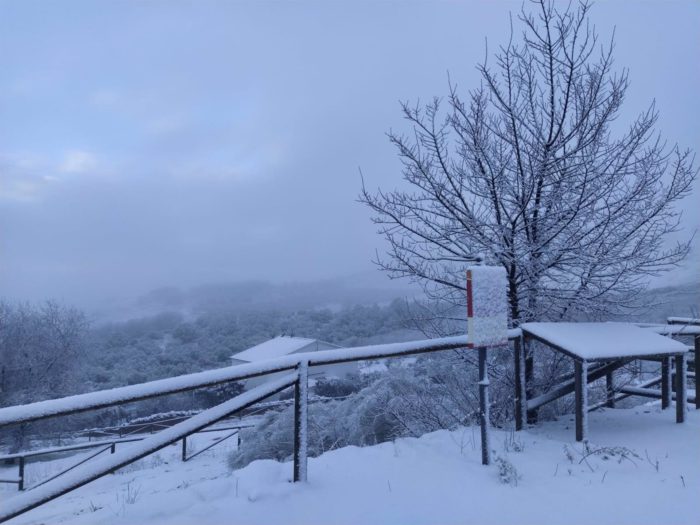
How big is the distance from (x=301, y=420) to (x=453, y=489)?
48.0 inches

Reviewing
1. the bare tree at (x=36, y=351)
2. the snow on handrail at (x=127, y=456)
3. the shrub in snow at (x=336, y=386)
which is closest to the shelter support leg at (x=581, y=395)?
the snow on handrail at (x=127, y=456)

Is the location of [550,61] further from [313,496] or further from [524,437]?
[313,496]

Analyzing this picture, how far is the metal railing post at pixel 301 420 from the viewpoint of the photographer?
3346 millimetres

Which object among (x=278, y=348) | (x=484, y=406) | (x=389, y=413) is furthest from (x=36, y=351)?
(x=484, y=406)

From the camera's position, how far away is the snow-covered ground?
296cm

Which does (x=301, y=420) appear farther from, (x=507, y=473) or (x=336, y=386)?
(x=336, y=386)

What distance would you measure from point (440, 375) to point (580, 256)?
465 centimetres

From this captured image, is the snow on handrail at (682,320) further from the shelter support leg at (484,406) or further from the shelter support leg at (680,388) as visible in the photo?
the shelter support leg at (484,406)

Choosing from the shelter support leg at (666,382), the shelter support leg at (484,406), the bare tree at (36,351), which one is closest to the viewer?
the shelter support leg at (484,406)

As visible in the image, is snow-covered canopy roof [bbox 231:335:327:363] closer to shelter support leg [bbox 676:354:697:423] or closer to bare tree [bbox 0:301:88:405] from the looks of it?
bare tree [bbox 0:301:88:405]

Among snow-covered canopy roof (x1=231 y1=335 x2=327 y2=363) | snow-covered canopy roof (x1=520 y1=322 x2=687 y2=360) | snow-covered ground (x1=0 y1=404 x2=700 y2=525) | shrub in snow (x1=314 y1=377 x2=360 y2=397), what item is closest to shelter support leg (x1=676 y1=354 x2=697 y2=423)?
snow-covered canopy roof (x1=520 y1=322 x2=687 y2=360)

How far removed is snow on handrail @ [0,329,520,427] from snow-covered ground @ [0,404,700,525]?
2.79ft

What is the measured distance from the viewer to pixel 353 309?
58.8 m

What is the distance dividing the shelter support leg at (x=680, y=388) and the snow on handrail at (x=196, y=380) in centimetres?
271
